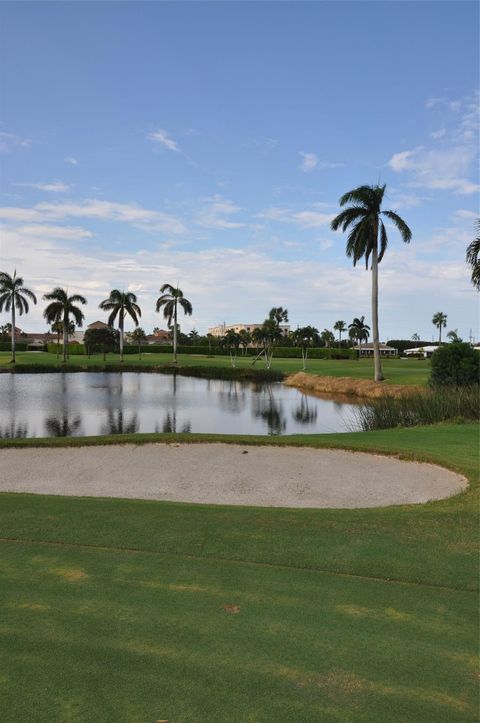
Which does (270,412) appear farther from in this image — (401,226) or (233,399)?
(401,226)

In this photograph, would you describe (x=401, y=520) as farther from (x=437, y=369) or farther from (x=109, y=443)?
(x=437, y=369)

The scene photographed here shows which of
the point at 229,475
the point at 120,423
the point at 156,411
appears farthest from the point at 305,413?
the point at 229,475

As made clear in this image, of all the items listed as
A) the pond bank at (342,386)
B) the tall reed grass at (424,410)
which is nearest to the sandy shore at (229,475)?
the tall reed grass at (424,410)

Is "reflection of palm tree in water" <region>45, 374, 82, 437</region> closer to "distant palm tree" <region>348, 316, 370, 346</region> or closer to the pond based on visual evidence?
the pond

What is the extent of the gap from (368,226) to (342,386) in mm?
12783

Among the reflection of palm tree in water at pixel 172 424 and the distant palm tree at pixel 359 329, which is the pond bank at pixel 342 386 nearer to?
the reflection of palm tree in water at pixel 172 424

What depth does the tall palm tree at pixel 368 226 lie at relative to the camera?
39.1 meters

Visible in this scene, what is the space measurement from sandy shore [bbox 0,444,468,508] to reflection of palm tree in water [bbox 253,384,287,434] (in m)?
8.98

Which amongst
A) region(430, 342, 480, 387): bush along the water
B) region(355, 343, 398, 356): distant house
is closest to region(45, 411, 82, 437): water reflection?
region(430, 342, 480, 387): bush along the water

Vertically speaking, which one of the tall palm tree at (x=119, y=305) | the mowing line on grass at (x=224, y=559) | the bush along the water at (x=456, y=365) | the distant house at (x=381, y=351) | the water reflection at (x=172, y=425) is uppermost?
the tall palm tree at (x=119, y=305)

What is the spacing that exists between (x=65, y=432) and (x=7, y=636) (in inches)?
701

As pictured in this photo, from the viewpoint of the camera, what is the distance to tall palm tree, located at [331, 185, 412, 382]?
128 feet

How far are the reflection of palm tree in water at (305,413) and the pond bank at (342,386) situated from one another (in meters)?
5.80

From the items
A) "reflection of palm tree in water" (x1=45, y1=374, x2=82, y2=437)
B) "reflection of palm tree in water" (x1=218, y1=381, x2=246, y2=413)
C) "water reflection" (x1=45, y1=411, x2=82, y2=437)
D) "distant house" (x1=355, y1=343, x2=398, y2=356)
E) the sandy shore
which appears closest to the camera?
the sandy shore
